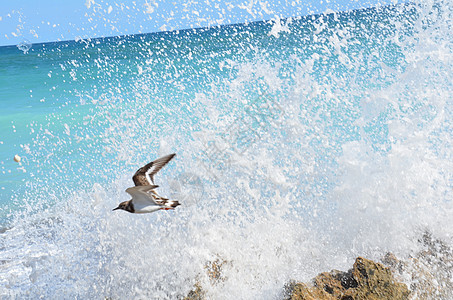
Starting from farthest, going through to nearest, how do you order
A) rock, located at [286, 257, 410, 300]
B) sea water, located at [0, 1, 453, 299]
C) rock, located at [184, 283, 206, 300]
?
1. sea water, located at [0, 1, 453, 299]
2. rock, located at [184, 283, 206, 300]
3. rock, located at [286, 257, 410, 300]

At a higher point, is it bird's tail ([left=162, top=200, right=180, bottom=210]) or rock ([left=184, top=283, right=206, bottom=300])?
bird's tail ([left=162, top=200, right=180, bottom=210])

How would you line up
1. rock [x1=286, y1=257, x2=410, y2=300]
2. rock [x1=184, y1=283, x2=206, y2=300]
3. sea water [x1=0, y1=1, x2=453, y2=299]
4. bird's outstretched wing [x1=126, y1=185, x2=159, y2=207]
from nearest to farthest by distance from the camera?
bird's outstretched wing [x1=126, y1=185, x2=159, y2=207] → rock [x1=286, y1=257, x2=410, y2=300] → rock [x1=184, y1=283, x2=206, y2=300] → sea water [x1=0, y1=1, x2=453, y2=299]

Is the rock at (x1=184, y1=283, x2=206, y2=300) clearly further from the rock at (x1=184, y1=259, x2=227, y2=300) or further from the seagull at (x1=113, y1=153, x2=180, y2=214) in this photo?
the seagull at (x1=113, y1=153, x2=180, y2=214)

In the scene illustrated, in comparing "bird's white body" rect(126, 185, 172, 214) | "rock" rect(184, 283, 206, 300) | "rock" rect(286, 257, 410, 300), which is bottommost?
"rock" rect(184, 283, 206, 300)

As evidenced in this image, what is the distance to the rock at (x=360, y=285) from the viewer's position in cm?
280

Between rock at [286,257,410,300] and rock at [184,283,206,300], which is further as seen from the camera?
rock at [184,283,206,300]

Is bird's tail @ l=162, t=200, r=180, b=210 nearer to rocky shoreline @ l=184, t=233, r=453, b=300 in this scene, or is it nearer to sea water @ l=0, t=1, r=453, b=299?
rocky shoreline @ l=184, t=233, r=453, b=300

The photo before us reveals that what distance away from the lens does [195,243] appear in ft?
12.6

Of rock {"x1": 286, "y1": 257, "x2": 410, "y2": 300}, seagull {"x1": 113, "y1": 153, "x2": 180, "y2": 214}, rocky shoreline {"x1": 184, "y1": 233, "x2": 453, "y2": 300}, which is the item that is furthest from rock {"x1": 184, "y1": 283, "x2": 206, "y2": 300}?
seagull {"x1": 113, "y1": 153, "x2": 180, "y2": 214}

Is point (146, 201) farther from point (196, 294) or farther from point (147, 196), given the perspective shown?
point (196, 294)

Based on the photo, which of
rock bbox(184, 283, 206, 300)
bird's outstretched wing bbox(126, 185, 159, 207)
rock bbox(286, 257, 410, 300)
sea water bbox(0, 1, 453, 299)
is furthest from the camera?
sea water bbox(0, 1, 453, 299)

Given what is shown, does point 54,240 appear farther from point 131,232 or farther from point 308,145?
point 308,145

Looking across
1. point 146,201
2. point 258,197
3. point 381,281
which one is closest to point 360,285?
point 381,281

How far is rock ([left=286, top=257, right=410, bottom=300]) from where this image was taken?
2.80m
